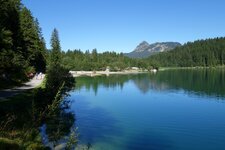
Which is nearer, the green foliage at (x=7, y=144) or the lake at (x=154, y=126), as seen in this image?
the green foliage at (x=7, y=144)

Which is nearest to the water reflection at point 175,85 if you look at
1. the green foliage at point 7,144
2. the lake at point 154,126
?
the lake at point 154,126

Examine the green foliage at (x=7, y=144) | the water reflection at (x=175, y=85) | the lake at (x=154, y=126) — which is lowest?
the lake at (x=154, y=126)

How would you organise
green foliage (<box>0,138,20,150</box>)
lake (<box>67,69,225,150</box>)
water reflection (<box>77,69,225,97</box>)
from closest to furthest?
green foliage (<box>0,138,20,150</box>) → lake (<box>67,69,225,150</box>) → water reflection (<box>77,69,225,97</box>)

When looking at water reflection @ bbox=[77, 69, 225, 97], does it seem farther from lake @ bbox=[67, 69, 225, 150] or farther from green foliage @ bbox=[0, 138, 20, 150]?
green foliage @ bbox=[0, 138, 20, 150]

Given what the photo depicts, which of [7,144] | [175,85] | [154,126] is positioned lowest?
[154,126]

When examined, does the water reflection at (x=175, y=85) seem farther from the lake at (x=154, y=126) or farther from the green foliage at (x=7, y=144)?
the green foliage at (x=7, y=144)

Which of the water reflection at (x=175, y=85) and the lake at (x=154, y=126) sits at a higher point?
the water reflection at (x=175, y=85)

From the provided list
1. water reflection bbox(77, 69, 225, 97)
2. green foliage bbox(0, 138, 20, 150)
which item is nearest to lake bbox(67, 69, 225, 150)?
green foliage bbox(0, 138, 20, 150)

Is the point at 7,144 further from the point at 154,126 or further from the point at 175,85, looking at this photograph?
the point at 175,85

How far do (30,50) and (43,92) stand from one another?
64.7ft

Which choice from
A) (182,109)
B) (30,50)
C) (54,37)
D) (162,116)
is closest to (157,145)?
(162,116)

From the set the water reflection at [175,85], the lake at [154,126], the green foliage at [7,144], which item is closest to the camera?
the green foliage at [7,144]

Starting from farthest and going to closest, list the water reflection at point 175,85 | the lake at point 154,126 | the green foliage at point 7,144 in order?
the water reflection at point 175,85, the lake at point 154,126, the green foliage at point 7,144

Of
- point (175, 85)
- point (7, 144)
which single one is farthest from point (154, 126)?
point (175, 85)
